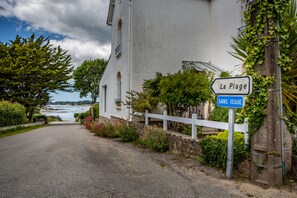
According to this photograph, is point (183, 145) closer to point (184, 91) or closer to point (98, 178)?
point (184, 91)

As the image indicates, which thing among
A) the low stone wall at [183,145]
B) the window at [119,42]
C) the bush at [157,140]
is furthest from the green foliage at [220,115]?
the window at [119,42]

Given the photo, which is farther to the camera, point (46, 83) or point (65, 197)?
point (46, 83)

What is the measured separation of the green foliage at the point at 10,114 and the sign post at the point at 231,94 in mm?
15385

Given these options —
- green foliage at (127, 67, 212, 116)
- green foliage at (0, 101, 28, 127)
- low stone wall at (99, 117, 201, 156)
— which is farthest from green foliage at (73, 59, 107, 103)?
low stone wall at (99, 117, 201, 156)

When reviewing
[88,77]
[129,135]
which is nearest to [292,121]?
[129,135]

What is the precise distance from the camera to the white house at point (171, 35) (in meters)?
11.5

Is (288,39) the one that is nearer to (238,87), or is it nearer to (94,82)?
(238,87)

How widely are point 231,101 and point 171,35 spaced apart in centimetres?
802

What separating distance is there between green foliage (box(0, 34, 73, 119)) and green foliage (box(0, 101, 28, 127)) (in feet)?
16.9

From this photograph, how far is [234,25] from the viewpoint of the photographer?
36.6 ft

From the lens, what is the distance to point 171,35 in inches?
482

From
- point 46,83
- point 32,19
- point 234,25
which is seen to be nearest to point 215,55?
point 234,25

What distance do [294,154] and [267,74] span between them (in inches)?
73.4

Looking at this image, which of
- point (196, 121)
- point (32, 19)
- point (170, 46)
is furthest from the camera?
point (32, 19)
